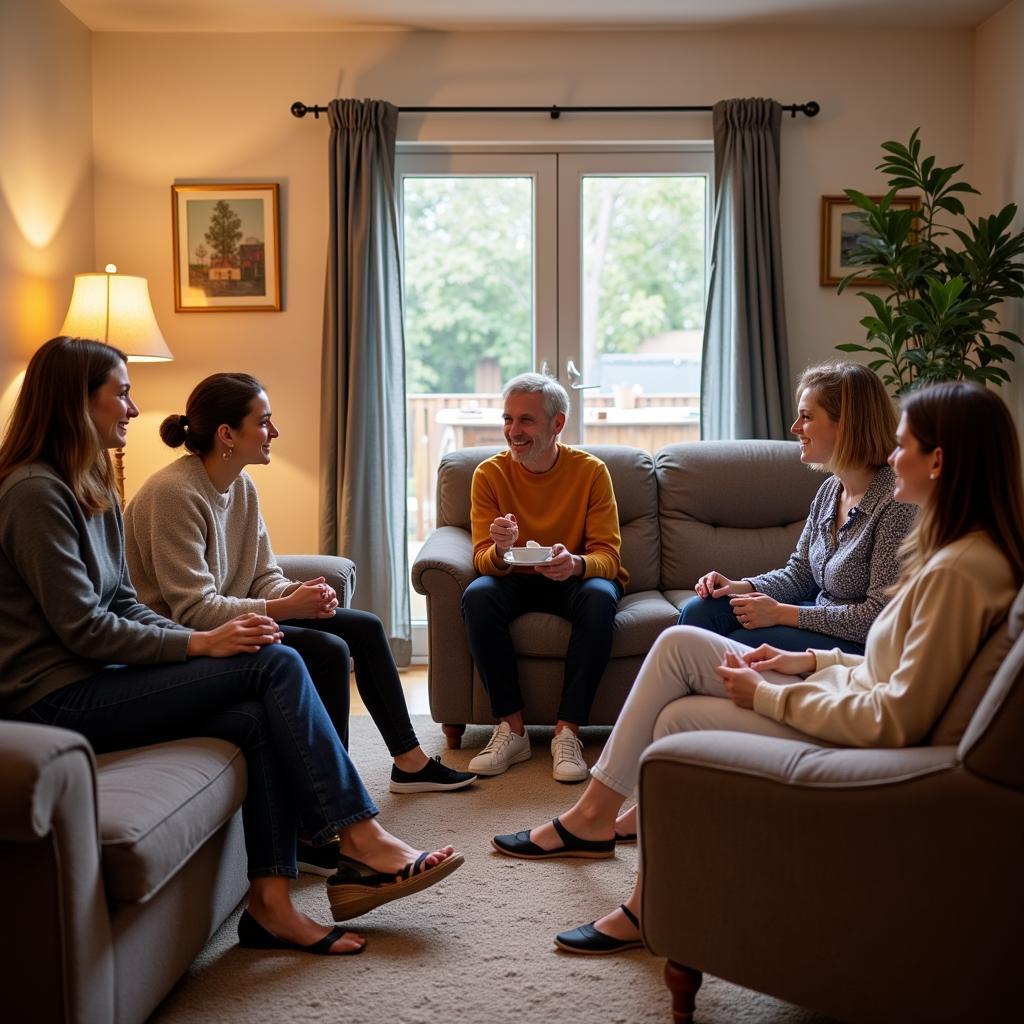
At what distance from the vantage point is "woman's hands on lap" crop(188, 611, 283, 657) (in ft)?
7.20

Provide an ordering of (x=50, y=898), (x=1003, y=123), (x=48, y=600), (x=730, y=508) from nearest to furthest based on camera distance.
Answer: (x=50, y=898)
(x=48, y=600)
(x=730, y=508)
(x=1003, y=123)

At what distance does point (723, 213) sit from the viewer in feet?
14.9

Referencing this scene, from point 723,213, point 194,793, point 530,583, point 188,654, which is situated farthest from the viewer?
point 723,213

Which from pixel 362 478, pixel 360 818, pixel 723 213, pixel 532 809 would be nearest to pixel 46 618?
pixel 360 818

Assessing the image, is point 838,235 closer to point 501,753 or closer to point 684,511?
point 684,511

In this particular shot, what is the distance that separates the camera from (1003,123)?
4355 mm

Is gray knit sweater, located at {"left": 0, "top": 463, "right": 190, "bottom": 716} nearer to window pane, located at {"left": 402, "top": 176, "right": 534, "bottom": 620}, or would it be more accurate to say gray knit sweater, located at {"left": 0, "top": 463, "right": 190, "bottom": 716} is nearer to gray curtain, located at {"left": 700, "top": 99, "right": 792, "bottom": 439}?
window pane, located at {"left": 402, "top": 176, "right": 534, "bottom": 620}

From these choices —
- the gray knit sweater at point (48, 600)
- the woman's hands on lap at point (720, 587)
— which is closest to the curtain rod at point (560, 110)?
the woman's hands on lap at point (720, 587)

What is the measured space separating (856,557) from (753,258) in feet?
7.07

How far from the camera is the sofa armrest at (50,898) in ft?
5.16

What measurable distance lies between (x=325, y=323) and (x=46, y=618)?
269cm

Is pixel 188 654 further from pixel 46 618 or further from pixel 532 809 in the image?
pixel 532 809

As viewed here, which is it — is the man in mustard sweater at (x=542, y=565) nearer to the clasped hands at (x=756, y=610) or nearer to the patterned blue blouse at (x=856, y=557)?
the clasped hands at (x=756, y=610)

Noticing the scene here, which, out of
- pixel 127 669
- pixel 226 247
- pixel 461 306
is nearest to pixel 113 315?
pixel 226 247
